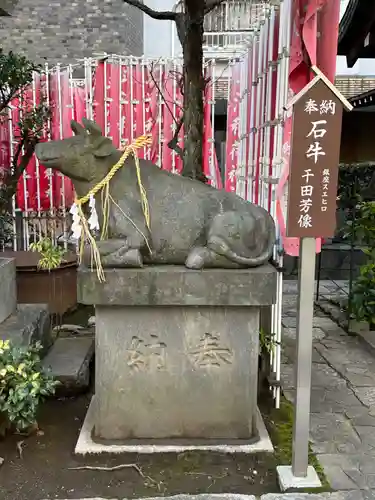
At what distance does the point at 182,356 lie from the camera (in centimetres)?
335

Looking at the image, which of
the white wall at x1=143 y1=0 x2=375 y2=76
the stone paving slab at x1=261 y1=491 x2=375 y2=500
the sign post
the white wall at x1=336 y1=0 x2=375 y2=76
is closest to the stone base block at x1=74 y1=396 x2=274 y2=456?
the stone paving slab at x1=261 y1=491 x2=375 y2=500

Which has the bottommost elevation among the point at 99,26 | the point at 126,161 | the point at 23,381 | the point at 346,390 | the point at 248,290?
the point at 346,390

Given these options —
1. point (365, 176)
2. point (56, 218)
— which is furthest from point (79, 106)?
point (365, 176)

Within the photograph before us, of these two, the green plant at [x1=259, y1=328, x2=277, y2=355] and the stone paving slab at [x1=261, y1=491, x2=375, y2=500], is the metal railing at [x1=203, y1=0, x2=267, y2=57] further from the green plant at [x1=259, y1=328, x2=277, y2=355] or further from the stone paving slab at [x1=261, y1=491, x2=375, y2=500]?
the stone paving slab at [x1=261, y1=491, x2=375, y2=500]

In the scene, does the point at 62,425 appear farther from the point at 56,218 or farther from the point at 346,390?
the point at 56,218

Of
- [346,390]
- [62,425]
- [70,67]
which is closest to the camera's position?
[62,425]

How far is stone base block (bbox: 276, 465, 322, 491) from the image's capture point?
2.88 meters

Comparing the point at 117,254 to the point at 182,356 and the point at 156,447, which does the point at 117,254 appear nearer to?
the point at 182,356

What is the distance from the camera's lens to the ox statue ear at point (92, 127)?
3.20 metres

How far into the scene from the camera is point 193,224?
3373mm

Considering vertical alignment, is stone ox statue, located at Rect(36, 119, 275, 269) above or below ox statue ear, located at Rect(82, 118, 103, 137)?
below

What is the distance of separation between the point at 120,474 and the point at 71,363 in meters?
1.35

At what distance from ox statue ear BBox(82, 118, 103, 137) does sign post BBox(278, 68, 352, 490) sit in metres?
1.26

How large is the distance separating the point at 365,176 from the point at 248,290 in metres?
5.37
